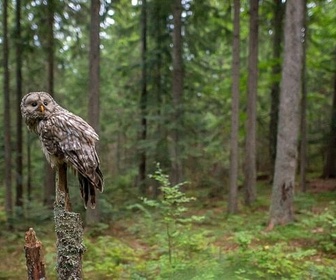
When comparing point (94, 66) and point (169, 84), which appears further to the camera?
point (169, 84)

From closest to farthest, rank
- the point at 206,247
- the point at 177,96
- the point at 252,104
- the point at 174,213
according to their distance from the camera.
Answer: the point at 174,213
the point at 206,247
the point at 252,104
the point at 177,96

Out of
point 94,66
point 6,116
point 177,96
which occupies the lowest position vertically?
point 6,116

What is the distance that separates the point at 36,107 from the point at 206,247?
605 cm

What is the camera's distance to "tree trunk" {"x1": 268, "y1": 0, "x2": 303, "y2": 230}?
31.5 ft

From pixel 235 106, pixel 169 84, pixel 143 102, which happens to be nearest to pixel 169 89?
pixel 169 84

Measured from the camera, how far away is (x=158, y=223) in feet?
38.3

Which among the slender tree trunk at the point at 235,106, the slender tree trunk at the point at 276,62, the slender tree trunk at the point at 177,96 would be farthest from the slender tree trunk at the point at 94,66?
the slender tree trunk at the point at 276,62

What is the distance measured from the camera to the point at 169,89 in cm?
1794

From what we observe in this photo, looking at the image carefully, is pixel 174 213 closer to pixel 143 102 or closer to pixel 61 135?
pixel 61 135

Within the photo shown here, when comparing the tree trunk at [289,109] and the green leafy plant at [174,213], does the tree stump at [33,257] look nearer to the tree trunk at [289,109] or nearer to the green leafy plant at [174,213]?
the green leafy plant at [174,213]

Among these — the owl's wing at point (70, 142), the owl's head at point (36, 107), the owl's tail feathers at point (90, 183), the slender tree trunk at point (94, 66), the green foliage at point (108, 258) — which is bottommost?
the green foliage at point (108, 258)

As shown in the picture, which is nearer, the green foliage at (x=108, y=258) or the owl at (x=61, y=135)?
the owl at (x=61, y=135)

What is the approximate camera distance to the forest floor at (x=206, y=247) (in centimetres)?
620

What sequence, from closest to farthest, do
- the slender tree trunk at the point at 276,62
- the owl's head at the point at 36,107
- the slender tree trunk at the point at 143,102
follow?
the owl's head at the point at 36,107 < the slender tree trunk at the point at 276,62 < the slender tree trunk at the point at 143,102
